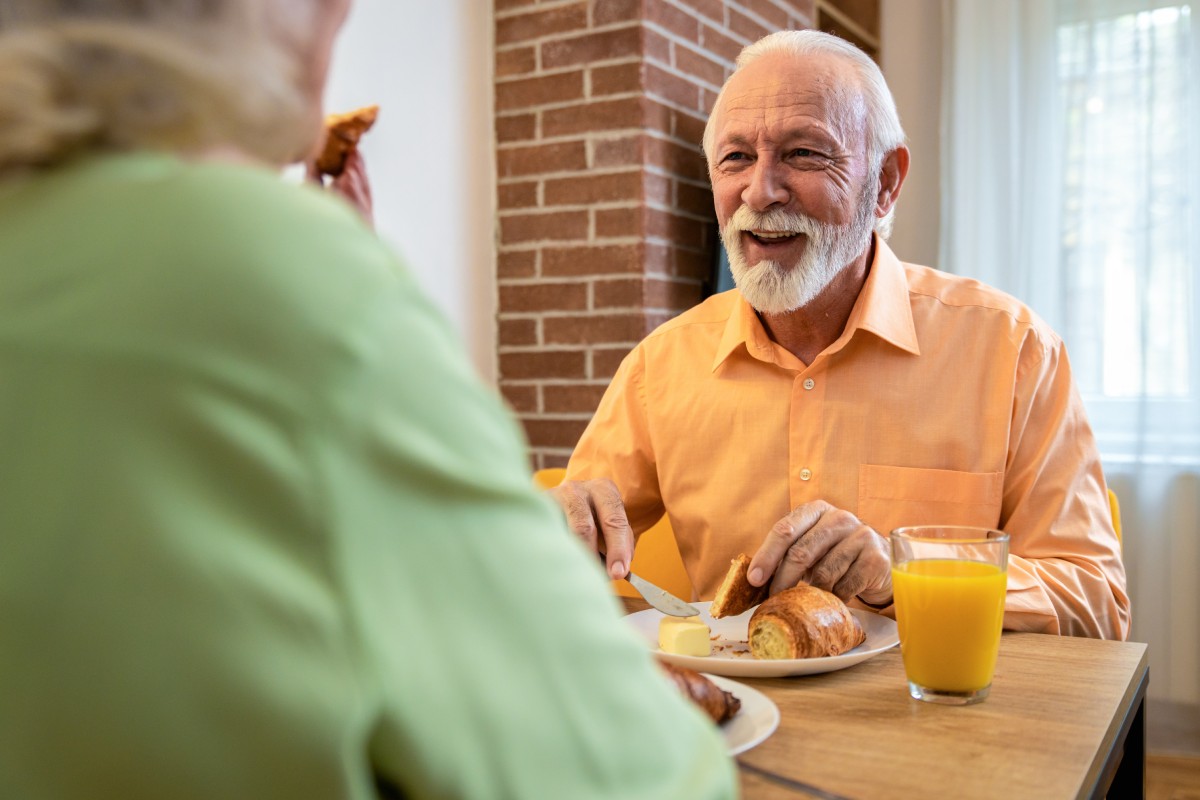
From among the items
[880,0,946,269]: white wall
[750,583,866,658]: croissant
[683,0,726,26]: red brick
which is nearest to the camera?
[750,583,866,658]: croissant

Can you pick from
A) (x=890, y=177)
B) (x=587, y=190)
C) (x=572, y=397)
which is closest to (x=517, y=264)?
(x=587, y=190)

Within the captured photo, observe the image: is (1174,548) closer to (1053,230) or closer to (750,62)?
(1053,230)

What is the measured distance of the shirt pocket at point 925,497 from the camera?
5.13 feet

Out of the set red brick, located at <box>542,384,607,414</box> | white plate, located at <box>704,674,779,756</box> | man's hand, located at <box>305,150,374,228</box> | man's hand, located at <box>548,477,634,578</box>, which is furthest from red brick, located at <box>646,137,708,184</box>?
white plate, located at <box>704,674,779,756</box>

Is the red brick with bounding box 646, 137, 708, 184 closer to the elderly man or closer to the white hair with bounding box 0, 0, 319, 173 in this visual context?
the elderly man

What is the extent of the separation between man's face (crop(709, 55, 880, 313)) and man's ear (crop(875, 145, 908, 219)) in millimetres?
110

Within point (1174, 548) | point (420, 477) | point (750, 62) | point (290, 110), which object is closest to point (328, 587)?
point (420, 477)

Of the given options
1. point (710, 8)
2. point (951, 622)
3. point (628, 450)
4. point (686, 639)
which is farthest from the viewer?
point (710, 8)

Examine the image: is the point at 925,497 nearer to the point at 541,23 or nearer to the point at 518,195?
the point at 518,195

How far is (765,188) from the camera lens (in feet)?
5.69

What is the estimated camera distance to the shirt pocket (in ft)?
5.13

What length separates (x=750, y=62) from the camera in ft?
5.91

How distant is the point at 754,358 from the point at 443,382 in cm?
139

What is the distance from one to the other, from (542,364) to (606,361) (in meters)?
0.18
